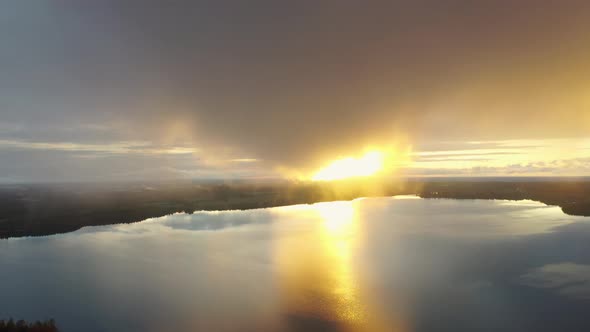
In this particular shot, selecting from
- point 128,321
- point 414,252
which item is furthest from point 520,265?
point 128,321

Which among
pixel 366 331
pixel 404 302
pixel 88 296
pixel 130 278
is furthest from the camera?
pixel 130 278

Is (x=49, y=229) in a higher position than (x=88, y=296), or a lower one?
higher

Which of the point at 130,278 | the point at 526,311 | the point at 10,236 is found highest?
the point at 10,236

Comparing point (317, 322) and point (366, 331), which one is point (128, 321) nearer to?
point (317, 322)

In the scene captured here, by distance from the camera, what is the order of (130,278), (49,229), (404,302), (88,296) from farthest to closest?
(49,229) < (130,278) < (88,296) < (404,302)

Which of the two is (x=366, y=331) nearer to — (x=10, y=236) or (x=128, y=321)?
(x=128, y=321)

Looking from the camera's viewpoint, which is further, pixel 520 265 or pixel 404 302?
pixel 520 265
